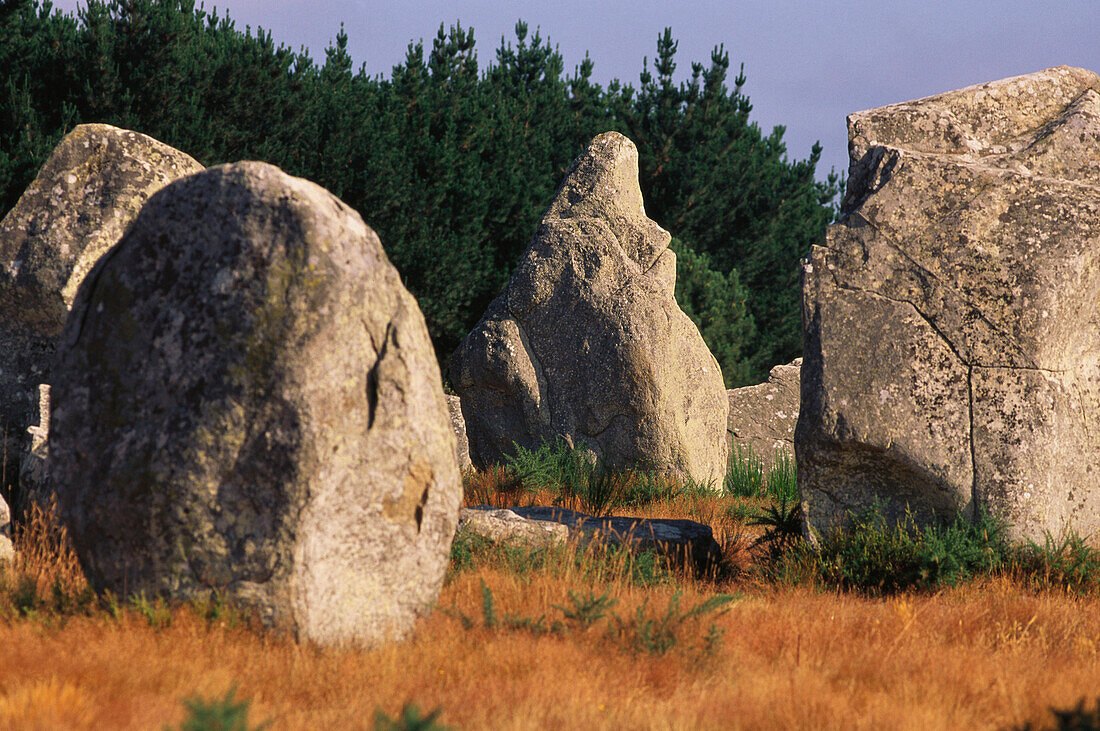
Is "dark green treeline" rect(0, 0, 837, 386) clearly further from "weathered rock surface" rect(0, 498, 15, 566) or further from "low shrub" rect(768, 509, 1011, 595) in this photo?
"low shrub" rect(768, 509, 1011, 595)

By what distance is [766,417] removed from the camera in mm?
15172

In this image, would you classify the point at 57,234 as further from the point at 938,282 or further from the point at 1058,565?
the point at 1058,565

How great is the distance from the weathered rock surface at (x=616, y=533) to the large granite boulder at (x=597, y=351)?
3115 mm

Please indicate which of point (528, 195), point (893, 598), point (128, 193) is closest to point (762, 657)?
point (893, 598)

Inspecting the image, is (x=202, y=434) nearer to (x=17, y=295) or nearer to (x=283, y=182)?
(x=283, y=182)

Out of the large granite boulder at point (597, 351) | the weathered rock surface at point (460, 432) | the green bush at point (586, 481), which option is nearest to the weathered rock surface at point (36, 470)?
the green bush at point (586, 481)

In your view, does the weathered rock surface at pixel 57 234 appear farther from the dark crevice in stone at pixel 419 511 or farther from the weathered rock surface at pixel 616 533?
the dark crevice in stone at pixel 419 511

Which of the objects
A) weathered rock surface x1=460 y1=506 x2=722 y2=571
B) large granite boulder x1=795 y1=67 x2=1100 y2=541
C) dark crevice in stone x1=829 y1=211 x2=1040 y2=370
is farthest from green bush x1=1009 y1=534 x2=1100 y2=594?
weathered rock surface x1=460 y1=506 x2=722 y2=571

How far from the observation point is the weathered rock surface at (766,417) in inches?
586

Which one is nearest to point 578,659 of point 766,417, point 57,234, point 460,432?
point 57,234

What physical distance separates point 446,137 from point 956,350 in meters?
14.8

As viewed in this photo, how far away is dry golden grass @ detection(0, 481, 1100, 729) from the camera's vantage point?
3.28 m

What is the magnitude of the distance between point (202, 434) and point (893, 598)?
13.5 feet

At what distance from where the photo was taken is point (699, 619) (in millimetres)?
4531
